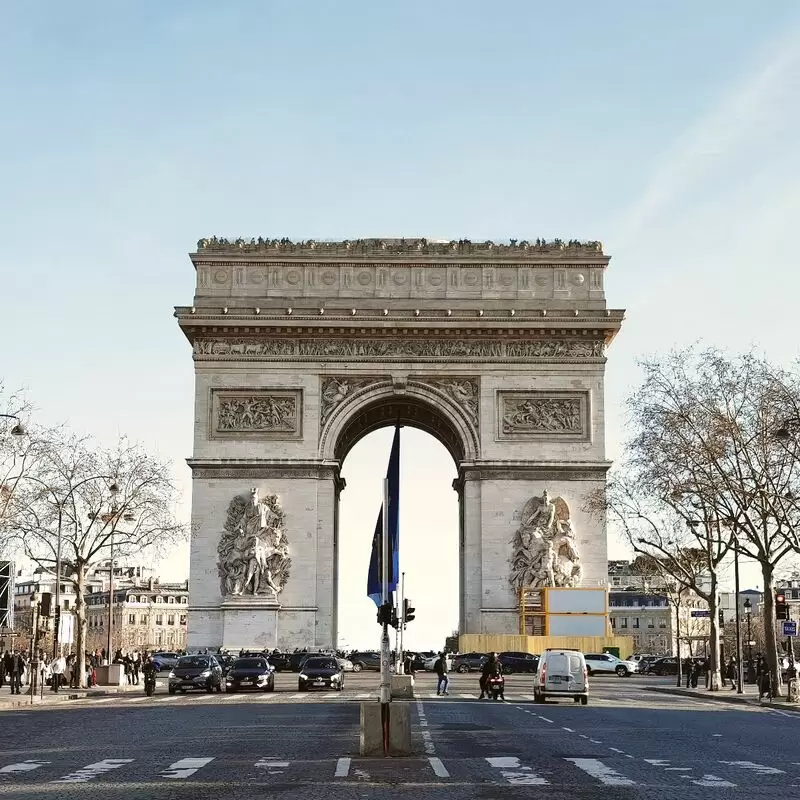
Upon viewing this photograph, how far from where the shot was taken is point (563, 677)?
40094 millimetres

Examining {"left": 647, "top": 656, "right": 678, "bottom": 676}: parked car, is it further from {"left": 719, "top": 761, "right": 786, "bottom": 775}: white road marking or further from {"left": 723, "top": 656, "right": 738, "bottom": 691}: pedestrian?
{"left": 719, "top": 761, "right": 786, "bottom": 775}: white road marking

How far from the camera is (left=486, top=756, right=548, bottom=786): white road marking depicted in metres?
15.8

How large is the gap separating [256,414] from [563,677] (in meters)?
27.1

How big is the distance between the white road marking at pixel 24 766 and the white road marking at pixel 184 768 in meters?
1.70

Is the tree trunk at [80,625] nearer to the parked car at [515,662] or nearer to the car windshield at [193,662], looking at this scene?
the car windshield at [193,662]

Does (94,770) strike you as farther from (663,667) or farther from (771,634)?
(663,667)

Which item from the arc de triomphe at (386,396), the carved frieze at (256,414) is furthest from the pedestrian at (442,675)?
the carved frieze at (256,414)

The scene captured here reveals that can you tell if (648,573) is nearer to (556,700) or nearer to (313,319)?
(313,319)

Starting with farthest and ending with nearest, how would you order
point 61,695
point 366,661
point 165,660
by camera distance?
point 165,660 → point 366,661 → point 61,695

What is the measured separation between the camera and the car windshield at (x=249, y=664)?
4828 centimetres

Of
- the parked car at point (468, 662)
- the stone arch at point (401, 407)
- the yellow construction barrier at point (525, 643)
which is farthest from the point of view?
the stone arch at point (401, 407)

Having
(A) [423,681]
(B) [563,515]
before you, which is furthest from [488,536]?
(A) [423,681]

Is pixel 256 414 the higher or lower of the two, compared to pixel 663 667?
higher

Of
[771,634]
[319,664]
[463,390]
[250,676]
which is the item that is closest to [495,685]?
[319,664]
